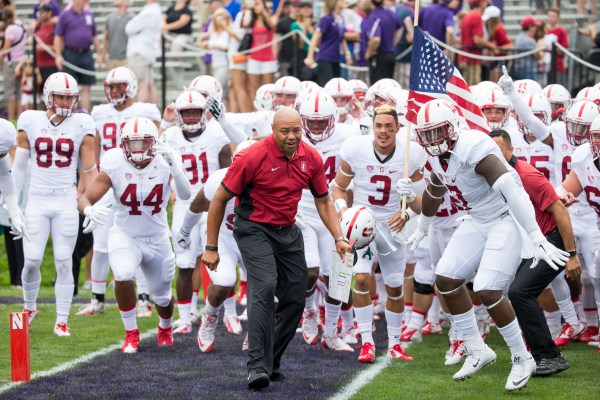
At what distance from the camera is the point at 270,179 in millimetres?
7418

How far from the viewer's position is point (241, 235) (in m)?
7.56

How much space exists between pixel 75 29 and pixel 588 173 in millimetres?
9975

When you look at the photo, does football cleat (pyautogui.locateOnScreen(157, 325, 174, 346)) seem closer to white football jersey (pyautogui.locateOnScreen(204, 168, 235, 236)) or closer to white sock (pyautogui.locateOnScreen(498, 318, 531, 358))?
white football jersey (pyautogui.locateOnScreen(204, 168, 235, 236))

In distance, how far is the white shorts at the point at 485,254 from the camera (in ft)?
24.3

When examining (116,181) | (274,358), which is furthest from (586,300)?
(116,181)

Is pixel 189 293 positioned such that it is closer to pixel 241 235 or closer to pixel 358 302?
pixel 358 302

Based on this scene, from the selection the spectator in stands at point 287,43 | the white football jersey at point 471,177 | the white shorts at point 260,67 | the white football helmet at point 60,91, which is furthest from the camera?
the spectator in stands at point 287,43

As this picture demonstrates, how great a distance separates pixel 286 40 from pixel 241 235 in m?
8.98

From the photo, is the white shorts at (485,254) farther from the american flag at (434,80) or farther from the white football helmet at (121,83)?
the white football helmet at (121,83)

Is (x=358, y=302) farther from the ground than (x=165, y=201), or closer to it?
closer to it

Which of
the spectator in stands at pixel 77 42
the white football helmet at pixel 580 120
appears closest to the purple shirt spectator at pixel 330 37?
the spectator in stands at pixel 77 42

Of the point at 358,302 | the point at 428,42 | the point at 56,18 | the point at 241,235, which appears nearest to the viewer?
the point at 241,235

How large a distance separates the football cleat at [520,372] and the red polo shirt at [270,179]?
1.74 meters

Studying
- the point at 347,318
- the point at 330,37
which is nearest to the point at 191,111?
the point at 347,318
